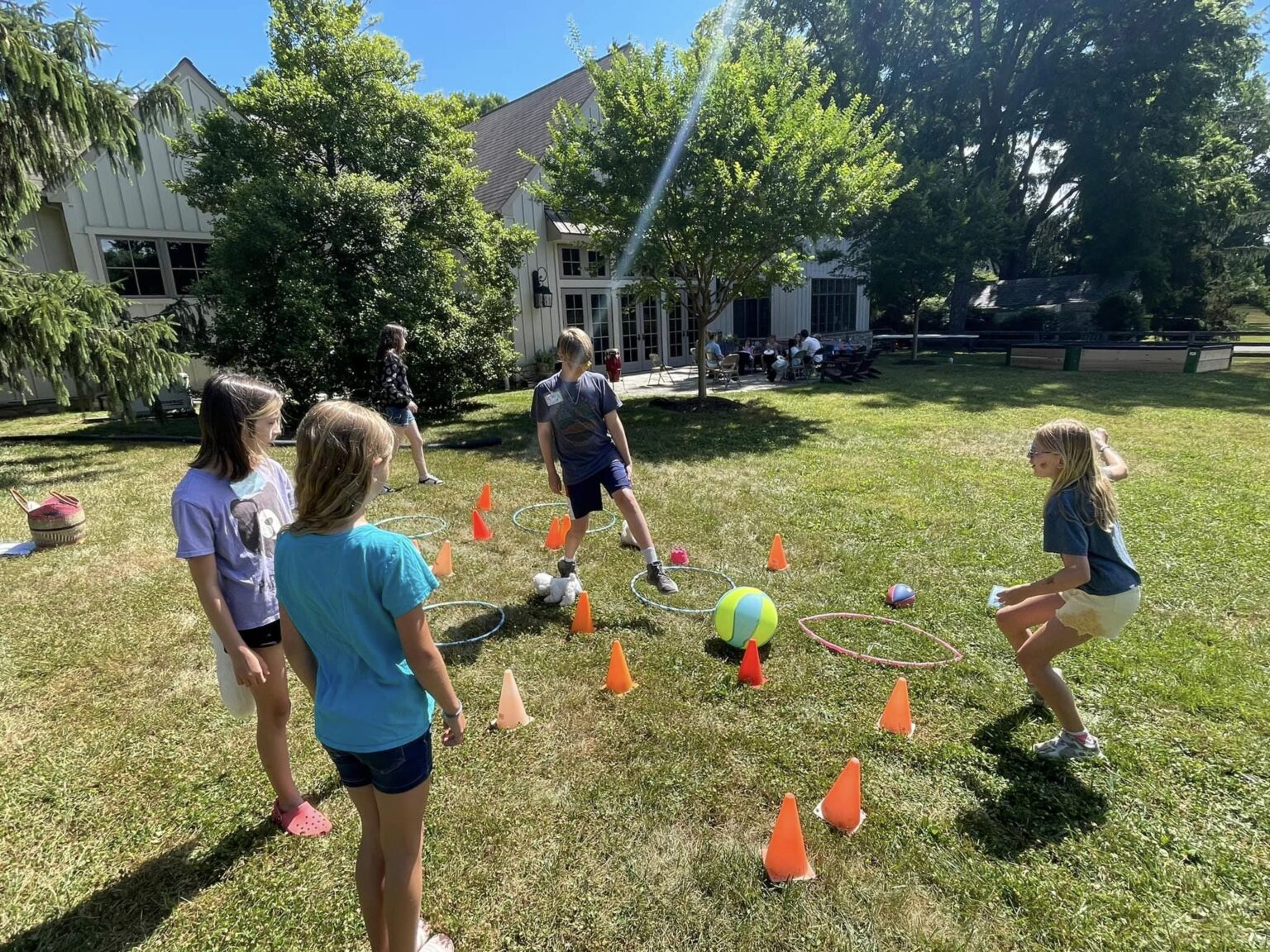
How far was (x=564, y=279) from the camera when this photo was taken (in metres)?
18.9

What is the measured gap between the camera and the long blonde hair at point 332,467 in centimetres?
168

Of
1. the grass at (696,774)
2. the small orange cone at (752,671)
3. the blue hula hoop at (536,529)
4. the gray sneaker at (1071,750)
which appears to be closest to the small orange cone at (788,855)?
the grass at (696,774)

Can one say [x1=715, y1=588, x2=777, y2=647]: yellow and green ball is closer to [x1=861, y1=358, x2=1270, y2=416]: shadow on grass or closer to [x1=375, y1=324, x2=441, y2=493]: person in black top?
[x1=375, y1=324, x2=441, y2=493]: person in black top

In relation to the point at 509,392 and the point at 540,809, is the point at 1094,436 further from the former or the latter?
the point at 509,392

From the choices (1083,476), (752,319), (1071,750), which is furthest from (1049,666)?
(752,319)

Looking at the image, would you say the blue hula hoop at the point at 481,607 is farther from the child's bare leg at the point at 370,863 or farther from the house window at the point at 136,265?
the house window at the point at 136,265

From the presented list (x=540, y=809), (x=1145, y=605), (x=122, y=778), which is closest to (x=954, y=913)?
(x=540, y=809)

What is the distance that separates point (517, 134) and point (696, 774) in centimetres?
2184

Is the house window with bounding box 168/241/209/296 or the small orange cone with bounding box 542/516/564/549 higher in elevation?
the house window with bounding box 168/241/209/296

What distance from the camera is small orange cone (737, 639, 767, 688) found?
374 cm

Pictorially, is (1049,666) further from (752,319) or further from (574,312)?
(752,319)

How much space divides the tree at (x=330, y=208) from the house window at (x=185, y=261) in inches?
116

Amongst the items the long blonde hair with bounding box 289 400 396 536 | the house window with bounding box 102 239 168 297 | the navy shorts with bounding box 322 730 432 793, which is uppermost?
the house window with bounding box 102 239 168 297

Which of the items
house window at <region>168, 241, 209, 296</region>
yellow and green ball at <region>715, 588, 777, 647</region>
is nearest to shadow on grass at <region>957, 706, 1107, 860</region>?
yellow and green ball at <region>715, 588, 777, 647</region>
